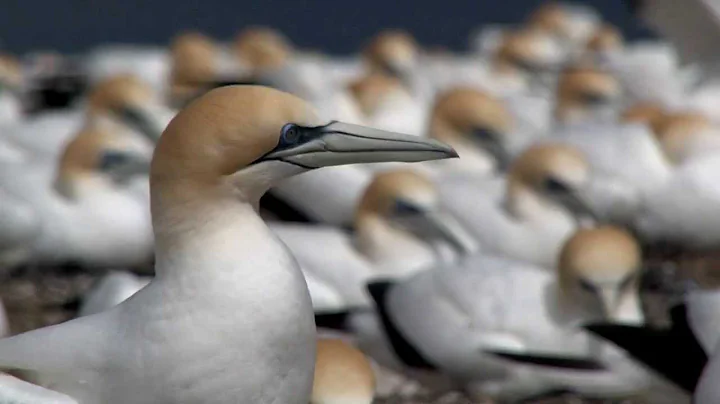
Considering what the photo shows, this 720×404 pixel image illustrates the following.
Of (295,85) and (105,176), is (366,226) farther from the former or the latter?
(295,85)

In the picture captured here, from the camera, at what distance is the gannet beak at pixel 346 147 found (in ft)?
12.0

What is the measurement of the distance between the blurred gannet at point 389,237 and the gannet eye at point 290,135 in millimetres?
3728

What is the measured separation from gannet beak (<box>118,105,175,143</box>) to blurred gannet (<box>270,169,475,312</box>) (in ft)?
11.4

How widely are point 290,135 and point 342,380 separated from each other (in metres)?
1.23

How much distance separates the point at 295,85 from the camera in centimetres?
1217

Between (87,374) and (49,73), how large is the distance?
13969 millimetres

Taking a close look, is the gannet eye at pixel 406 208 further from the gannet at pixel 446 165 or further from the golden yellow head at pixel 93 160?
the golden yellow head at pixel 93 160

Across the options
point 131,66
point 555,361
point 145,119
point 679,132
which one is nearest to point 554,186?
point 679,132

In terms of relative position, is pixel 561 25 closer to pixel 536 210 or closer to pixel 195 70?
pixel 195 70

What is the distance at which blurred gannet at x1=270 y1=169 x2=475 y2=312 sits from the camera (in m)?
7.50

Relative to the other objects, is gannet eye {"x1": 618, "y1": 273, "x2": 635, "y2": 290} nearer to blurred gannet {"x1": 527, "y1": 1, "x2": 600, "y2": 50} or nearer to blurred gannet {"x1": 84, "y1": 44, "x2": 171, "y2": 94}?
blurred gannet {"x1": 84, "y1": 44, "x2": 171, "y2": 94}

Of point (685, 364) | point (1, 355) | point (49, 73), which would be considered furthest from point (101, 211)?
point (49, 73)

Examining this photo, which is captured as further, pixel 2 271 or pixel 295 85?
pixel 295 85

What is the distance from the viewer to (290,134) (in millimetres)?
3672
